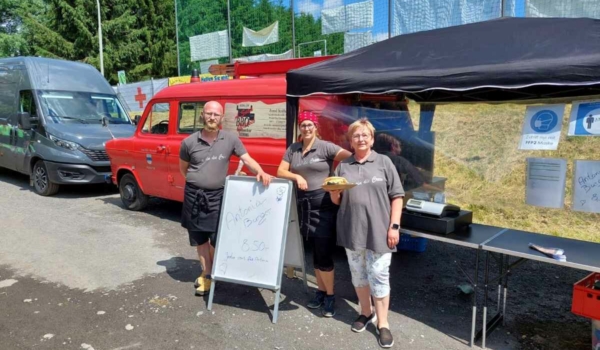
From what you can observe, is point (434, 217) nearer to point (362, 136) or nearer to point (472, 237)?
point (472, 237)

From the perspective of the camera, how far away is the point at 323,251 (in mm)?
3709

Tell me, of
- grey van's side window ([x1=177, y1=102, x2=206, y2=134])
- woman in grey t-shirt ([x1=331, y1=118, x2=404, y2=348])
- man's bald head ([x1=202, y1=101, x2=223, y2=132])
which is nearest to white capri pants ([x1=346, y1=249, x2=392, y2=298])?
woman in grey t-shirt ([x1=331, y1=118, x2=404, y2=348])

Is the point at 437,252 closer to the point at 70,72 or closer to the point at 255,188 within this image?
the point at 255,188

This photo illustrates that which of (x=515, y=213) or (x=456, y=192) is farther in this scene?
(x=515, y=213)

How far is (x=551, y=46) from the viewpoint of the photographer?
3215mm

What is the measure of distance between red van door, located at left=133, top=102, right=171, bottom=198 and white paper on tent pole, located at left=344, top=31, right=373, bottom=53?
15.2 ft

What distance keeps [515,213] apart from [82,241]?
5320 mm

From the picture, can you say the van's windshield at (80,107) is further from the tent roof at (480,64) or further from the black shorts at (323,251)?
the black shorts at (323,251)

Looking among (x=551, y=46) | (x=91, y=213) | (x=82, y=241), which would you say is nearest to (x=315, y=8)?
(x=91, y=213)

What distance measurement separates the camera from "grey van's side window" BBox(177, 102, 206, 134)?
6121 millimetres

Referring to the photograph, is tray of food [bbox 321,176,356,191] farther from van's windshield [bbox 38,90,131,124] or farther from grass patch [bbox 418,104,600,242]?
van's windshield [bbox 38,90,131,124]

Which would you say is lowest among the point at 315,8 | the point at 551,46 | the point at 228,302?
the point at 228,302

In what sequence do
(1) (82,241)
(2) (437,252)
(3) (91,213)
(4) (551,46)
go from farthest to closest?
(3) (91,213) < (1) (82,241) < (2) (437,252) < (4) (551,46)

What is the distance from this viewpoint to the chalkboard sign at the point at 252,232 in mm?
3797
